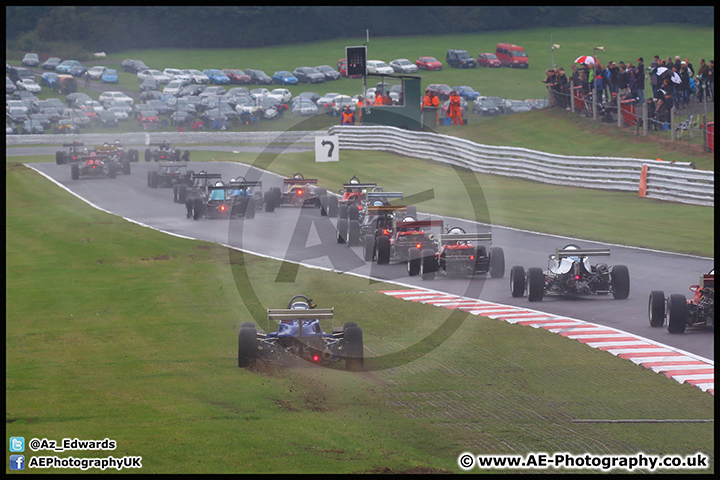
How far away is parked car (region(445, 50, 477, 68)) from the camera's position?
96500 millimetres

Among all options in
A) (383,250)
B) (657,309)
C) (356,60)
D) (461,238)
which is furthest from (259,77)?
(657,309)

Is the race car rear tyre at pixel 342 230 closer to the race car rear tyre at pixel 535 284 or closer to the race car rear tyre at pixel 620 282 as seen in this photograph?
the race car rear tyre at pixel 535 284

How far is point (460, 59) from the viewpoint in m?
96.6

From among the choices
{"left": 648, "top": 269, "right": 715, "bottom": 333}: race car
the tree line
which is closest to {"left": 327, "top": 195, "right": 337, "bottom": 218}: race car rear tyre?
{"left": 648, "top": 269, "right": 715, "bottom": 333}: race car

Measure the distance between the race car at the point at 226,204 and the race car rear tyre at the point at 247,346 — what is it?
684 inches

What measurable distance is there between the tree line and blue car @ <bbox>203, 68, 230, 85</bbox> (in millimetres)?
19099

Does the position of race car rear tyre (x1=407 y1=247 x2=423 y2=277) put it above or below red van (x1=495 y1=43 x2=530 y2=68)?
below

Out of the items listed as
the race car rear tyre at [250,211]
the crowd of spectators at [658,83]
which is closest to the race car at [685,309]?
the race car rear tyre at [250,211]

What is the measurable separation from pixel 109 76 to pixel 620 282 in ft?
264

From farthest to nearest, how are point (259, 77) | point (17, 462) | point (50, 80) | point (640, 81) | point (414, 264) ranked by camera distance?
1. point (259, 77)
2. point (50, 80)
3. point (640, 81)
4. point (414, 264)
5. point (17, 462)

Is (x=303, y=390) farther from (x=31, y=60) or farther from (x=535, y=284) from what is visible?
(x=31, y=60)

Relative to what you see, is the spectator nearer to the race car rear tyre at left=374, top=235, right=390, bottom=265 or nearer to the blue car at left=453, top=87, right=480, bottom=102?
the race car rear tyre at left=374, top=235, right=390, bottom=265

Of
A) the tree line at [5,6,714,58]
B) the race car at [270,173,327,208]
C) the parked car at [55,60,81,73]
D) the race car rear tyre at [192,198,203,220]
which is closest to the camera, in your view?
the race car rear tyre at [192,198,203,220]
